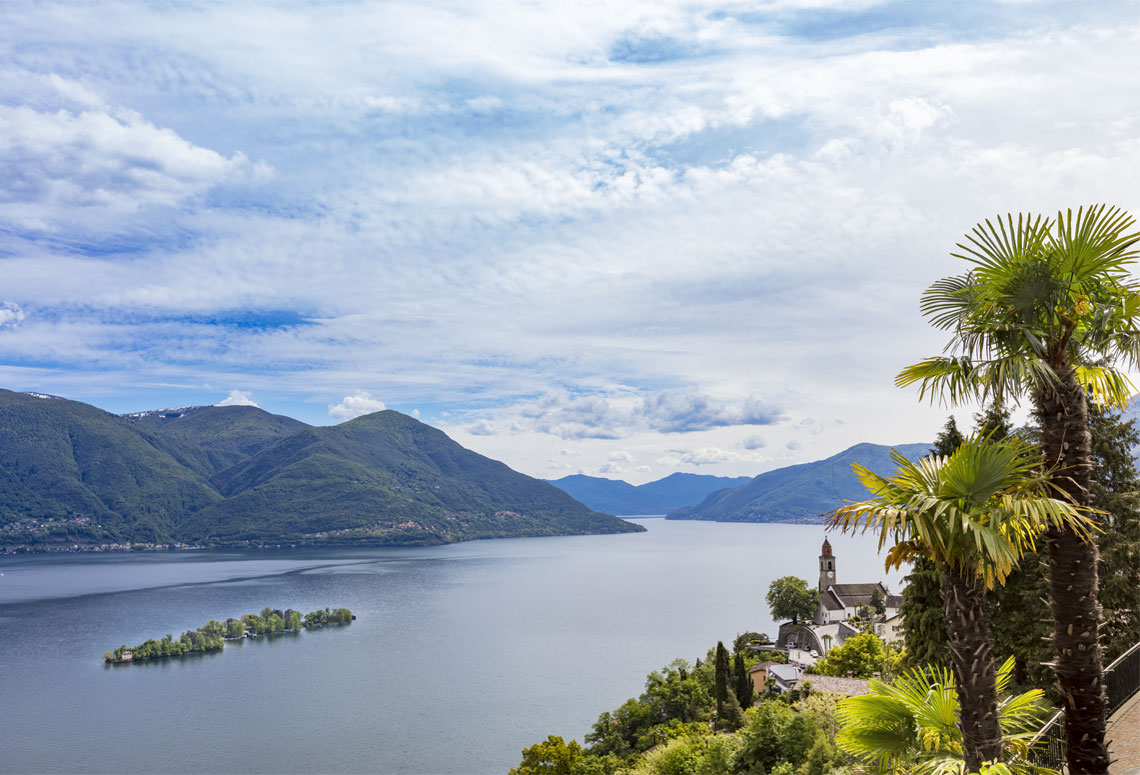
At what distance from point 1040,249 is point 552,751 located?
121ft

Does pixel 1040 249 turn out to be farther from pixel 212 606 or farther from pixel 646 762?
pixel 212 606

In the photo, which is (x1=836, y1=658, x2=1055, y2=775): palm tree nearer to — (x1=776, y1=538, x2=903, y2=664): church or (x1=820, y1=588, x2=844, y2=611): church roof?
(x1=776, y1=538, x2=903, y2=664): church

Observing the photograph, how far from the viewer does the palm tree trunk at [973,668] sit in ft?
19.9

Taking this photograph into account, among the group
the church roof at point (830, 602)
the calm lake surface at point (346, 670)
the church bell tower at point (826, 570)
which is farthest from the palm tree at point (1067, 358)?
the church bell tower at point (826, 570)

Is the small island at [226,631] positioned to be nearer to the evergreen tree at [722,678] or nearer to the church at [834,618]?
the church at [834,618]

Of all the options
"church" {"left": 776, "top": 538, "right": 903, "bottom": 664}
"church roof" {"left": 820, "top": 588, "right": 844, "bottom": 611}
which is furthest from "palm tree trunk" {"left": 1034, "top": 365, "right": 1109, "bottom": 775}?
"church roof" {"left": 820, "top": 588, "right": 844, "bottom": 611}

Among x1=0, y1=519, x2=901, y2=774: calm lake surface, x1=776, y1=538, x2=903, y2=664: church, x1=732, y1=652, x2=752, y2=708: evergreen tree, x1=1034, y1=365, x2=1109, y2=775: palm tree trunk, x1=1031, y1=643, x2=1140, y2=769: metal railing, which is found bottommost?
x1=0, y1=519, x2=901, y2=774: calm lake surface

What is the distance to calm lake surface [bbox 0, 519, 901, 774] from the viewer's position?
189 ft

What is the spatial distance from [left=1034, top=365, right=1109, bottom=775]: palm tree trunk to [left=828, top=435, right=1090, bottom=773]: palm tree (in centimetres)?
38

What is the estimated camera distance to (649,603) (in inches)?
4916

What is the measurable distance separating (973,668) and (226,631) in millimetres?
112973

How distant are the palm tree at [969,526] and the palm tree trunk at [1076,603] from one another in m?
0.38

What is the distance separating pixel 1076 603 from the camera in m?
6.47

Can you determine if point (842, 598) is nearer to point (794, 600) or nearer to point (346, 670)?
point (794, 600)
